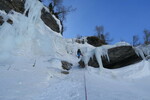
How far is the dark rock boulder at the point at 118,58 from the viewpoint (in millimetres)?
8266

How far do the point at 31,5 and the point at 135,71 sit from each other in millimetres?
9102

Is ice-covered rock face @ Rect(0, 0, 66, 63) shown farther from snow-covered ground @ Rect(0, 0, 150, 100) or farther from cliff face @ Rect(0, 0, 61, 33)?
cliff face @ Rect(0, 0, 61, 33)

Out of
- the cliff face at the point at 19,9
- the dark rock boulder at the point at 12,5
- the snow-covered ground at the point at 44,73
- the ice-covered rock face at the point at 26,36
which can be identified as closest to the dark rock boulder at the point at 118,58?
the snow-covered ground at the point at 44,73

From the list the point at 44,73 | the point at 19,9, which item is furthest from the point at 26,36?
the point at 44,73

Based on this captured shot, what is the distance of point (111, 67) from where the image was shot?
850 cm

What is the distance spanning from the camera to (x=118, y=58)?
8.23m

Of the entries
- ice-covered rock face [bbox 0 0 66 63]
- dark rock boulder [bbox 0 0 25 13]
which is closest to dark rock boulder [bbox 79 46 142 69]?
ice-covered rock face [bbox 0 0 66 63]

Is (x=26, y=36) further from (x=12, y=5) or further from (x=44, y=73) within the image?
(x=44, y=73)

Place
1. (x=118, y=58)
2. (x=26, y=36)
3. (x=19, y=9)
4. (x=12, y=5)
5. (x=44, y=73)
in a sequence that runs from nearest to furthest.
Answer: (x=44, y=73), (x=118, y=58), (x=26, y=36), (x=12, y=5), (x=19, y=9)

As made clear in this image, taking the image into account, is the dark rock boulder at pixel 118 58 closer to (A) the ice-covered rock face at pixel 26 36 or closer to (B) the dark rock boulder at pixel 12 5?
(A) the ice-covered rock face at pixel 26 36

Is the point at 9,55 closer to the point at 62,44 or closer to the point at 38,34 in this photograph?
the point at 38,34

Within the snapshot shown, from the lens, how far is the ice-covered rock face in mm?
8297

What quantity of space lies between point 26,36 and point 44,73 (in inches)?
169

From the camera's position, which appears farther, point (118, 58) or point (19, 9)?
point (19, 9)
